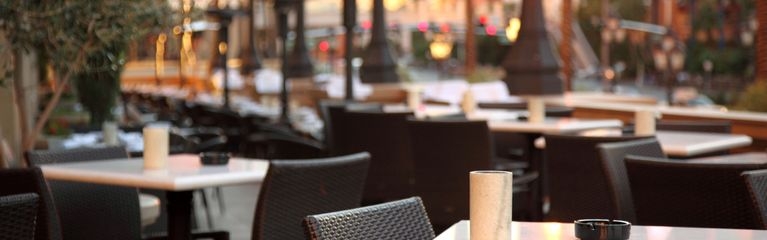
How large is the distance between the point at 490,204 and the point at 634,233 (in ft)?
2.08

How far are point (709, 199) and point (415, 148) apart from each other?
324 centimetres

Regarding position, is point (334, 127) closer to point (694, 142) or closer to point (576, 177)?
point (694, 142)

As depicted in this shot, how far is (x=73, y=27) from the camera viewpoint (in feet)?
23.5

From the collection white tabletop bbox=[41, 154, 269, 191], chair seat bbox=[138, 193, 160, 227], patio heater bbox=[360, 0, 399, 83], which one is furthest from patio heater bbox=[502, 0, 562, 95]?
white tabletop bbox=[41, 154, 269, 191]

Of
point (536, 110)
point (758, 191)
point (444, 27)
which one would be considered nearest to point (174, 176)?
point (758, 191)

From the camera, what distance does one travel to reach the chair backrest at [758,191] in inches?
176

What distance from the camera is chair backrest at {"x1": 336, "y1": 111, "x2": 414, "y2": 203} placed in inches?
381

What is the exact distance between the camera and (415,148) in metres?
8.47

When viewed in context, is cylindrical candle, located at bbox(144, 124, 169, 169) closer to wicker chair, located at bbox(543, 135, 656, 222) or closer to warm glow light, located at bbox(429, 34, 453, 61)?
wicker chair, located at bbox(543, 135, 656, 222)

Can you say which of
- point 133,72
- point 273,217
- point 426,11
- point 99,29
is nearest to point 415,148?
point 99,29

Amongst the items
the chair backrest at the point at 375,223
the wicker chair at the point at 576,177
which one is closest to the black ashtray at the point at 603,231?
the chair backrest at the point at 375,223

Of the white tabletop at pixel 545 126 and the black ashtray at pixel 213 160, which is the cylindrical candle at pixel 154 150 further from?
the white tabletop at pixel 545 126

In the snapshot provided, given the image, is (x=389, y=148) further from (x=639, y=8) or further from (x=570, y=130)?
(x=639, y=8)

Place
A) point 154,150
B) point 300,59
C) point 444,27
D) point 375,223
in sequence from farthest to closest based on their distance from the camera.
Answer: point 444,27
point 300,59
point 154,150
point 375,223
